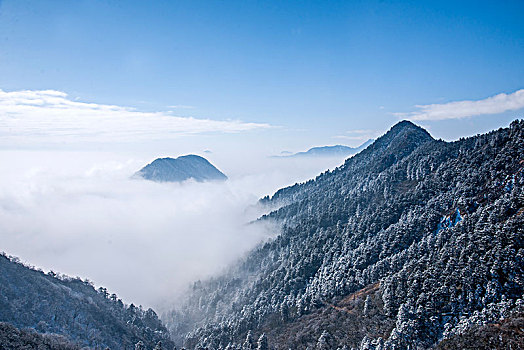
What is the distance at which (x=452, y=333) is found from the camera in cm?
6112

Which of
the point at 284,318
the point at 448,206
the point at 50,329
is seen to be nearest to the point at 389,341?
the point at 284,318

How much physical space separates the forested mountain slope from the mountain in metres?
29.9

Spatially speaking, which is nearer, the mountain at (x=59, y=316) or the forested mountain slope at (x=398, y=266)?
the forested mountain slope at (x=398, y=266)

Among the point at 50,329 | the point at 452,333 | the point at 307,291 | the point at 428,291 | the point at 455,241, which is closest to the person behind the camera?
the point at 452,333

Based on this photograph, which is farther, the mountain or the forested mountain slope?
the mountain

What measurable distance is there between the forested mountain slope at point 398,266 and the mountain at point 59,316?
29909 millimetres

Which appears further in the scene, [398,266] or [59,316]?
[59,316]

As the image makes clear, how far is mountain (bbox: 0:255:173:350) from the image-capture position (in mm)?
95125

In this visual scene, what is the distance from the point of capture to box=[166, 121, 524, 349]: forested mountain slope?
220ft

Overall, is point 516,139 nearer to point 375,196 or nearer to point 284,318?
point 375,196

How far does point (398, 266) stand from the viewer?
Result: 336 feet

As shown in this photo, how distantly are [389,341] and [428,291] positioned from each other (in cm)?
1534

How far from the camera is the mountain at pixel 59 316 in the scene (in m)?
95.1

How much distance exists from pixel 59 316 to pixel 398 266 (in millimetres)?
114817
